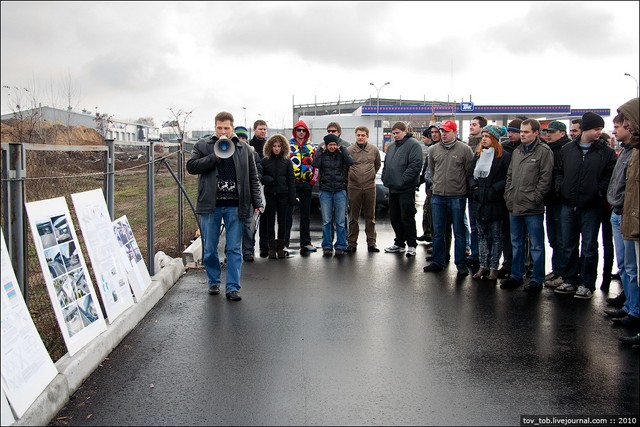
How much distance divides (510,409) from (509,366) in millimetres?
912

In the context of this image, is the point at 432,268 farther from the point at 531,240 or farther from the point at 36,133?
the point at 36,133

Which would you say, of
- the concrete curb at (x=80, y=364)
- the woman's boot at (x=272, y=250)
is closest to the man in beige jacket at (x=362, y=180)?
the woman's boot at (x=272, y=250)

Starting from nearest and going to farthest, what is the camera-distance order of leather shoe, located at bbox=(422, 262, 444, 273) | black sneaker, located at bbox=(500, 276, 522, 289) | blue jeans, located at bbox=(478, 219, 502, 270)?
black sneaker, located at bbox=(500, 276, 522, 289) → blue jeans, located at bbox=(478, 219, 502, 270) → leather shoe, located at bbox=(422, 262, 444, 273)

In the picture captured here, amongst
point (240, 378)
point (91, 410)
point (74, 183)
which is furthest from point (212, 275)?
point (91, 410)

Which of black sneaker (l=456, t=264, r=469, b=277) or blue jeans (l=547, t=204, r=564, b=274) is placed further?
black sneaker (l=456, t=264, r=469, b=277)

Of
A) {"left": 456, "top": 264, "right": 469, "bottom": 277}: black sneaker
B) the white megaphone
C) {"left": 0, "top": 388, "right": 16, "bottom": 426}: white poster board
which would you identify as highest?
the white megaphone

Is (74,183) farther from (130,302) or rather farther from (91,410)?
(91,410)

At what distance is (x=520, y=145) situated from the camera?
793 cm

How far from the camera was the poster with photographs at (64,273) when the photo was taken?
452 centimetres

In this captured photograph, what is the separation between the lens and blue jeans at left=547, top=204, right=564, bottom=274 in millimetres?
8133

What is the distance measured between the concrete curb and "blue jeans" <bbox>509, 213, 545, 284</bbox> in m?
4.48

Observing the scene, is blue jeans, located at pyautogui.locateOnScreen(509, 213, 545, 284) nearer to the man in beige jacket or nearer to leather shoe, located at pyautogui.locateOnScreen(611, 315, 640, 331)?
leather shoe, located at pyautogui.locateOnScreen(611, 315, 640, 331)

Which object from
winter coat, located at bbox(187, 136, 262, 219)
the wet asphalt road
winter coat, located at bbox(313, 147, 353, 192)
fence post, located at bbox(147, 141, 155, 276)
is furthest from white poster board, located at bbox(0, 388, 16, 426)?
winter coat, located at bbox(313, 147, 353, 192)

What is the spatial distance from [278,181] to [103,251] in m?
4.55
